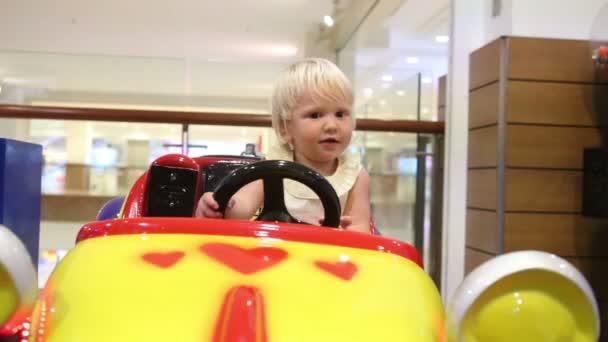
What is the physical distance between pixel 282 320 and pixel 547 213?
1.61 metres

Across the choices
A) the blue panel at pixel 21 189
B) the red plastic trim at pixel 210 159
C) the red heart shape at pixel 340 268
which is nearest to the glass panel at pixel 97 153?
the blue panel at pixel 21 189

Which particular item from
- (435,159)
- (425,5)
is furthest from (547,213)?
(425,5)

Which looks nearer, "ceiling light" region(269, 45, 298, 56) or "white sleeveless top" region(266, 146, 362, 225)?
"white sleeveless top" region(266, 146, 362, 225)

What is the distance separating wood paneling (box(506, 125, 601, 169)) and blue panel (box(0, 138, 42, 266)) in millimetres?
1573

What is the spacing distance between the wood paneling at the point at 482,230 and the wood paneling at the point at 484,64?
1.53 feet

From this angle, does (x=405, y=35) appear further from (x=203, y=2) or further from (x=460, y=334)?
(x=460, y=334)

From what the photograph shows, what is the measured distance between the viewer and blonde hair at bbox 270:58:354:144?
1300 millimetres

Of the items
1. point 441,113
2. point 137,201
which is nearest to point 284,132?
point 137,201

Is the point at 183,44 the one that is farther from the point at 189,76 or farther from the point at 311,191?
the point at 311,191

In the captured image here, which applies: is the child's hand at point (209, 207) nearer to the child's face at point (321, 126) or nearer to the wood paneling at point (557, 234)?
the child's face at point (321, 126)

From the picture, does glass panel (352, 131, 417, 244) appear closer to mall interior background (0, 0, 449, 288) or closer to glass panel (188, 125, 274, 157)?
mall interior background (0, 0, 449, 288)

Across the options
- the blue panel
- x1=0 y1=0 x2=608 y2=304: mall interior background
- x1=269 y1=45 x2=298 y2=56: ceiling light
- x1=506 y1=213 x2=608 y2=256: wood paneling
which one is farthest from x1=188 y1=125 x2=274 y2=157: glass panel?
x1=269 y1=45 x2=298 y2=56: ceiling light

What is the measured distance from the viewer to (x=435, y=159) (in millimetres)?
2463

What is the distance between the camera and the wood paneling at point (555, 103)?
2.03 meters
